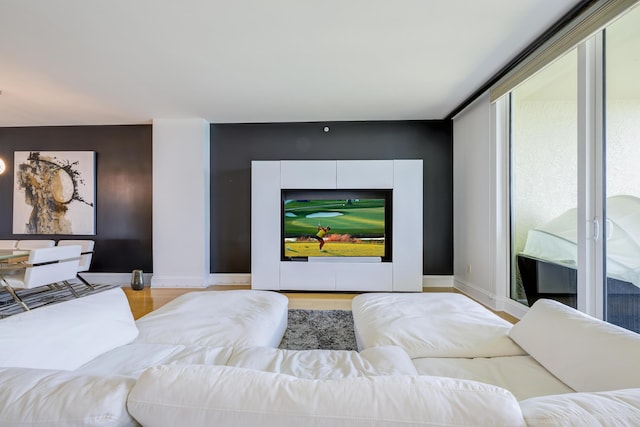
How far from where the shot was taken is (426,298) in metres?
2.33

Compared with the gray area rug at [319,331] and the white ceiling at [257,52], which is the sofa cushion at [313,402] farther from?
the white ceiling at [257,52]

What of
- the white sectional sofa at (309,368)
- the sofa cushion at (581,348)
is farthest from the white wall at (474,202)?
the sofa cushion at (581,348)

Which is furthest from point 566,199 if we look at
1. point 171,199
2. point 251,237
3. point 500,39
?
point 171,199

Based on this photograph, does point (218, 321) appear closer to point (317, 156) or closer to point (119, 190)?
point (317, 156)

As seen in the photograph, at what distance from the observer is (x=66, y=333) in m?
1.23

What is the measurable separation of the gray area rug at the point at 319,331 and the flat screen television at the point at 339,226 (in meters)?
1.20

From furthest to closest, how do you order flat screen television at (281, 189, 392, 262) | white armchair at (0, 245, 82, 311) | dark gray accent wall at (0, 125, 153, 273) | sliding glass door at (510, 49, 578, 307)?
1. dark gray accent wall at (0, 125, 153, 273)
2. flat screen television at (281, 189, 392, 262)
3. white armchair at (0, 245, 82, 311)
4. sliding glass door at (510, 49, 578, 307)

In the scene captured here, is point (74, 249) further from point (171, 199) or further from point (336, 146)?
point (336, 146)

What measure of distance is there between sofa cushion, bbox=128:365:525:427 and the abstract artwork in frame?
202 inches

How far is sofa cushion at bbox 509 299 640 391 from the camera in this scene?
1039 mm

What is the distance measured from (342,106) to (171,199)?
2.84 metres

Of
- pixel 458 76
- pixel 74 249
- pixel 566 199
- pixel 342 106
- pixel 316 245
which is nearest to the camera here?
pixel 566 199

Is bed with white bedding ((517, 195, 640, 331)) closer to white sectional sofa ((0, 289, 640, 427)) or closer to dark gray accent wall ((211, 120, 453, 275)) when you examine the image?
white sectional sofa ((0, 289, 640, 427))

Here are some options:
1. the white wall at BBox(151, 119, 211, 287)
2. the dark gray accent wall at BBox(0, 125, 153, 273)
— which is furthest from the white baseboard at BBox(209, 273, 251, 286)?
the dark gray accent wall at BBox(0, 125, 153, 273)
